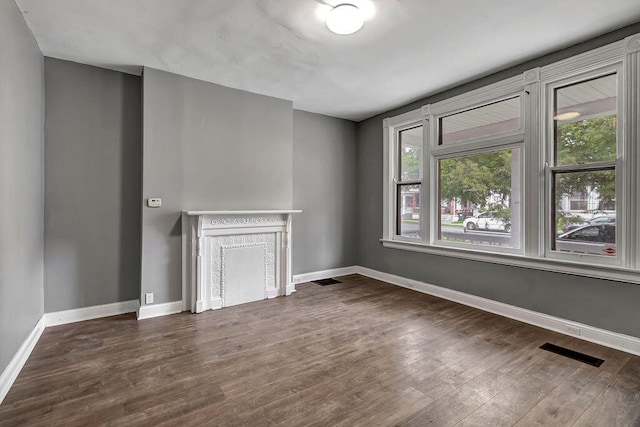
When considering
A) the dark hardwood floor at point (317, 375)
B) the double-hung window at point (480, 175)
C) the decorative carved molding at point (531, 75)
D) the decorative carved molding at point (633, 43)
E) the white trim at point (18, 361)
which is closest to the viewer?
the dark hardwood floor at point (317, 375)

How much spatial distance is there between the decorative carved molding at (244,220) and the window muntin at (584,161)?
3.18 metres

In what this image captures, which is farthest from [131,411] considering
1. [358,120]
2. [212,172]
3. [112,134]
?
[358,120]

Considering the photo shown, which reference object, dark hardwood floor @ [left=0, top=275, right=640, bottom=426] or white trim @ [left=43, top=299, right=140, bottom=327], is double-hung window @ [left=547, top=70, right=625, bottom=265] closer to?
dark hardwood floor @ [left=0, top=275, right=640, bottom=426]

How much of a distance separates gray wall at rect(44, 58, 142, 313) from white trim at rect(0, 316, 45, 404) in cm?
45

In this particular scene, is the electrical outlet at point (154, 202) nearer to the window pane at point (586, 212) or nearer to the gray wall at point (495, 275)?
the gray wall at point (495, 275)

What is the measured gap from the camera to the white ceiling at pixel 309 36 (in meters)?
2.36

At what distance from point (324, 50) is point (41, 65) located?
278cm

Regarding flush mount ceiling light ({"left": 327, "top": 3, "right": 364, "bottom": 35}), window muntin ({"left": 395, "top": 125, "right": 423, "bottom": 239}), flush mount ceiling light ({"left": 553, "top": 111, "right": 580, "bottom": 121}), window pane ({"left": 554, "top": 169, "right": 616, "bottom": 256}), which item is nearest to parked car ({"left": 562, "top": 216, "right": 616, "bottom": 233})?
window pane ({"left": 554, "top": 169, "right": 616, "bottom": 256})

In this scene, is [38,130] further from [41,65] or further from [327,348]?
[327,348]

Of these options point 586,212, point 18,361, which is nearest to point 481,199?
point 586,212

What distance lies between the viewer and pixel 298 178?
488 centimetres

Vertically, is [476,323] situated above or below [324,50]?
below

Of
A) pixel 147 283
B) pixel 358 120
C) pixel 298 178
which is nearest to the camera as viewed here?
pixel 147 283

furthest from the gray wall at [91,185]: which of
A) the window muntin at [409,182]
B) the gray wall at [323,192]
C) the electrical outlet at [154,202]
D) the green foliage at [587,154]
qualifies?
the green foliage at [587,154]
